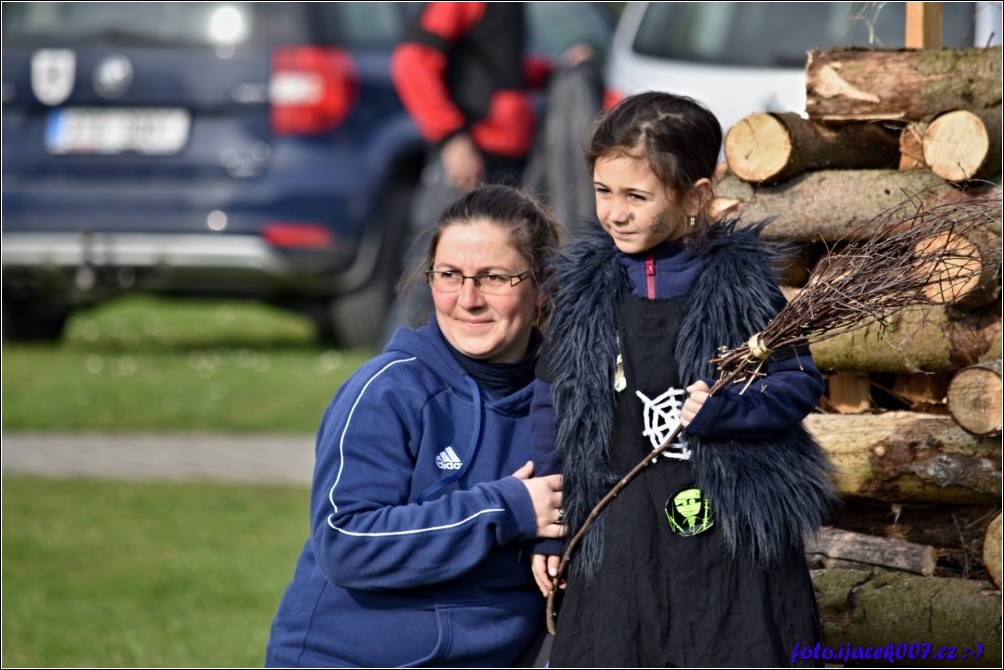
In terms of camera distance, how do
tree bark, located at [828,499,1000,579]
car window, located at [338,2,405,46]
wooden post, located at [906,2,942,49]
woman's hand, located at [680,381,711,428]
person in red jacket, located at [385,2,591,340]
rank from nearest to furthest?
woman's hand, located at [680,381,711,428], tree bark, located at [828,499,1000,579], wooden post, located at [906,2,942,49], person in red jacket, located at [385,2,591,340], car window, located at [338,2,405,46]

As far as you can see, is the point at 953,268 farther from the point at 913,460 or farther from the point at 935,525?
the point at 935,525

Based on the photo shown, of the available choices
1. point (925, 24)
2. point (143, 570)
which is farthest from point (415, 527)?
point (143, 570)

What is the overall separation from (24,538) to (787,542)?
12.4 ft

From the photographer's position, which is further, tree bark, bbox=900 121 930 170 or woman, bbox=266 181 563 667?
tree bark, bbox=900 121 930 170

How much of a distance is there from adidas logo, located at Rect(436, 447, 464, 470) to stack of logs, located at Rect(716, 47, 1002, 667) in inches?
39.0

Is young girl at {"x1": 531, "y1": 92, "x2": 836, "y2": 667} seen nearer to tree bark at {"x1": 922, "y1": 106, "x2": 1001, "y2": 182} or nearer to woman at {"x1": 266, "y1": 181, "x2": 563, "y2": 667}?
woman at {"x1": 266, "y1": 181, "x2": 563, "y2": 667}

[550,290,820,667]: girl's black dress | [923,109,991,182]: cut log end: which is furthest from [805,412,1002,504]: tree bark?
[550,290,820,667]: girl's black dress

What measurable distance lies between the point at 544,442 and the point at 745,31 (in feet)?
14.0

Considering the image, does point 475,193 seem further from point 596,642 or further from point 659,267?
point 596,642

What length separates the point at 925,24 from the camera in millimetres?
4441

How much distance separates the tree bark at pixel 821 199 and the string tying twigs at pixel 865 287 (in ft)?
1.17

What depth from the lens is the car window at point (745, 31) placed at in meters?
6.61

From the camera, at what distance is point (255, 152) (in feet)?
30.7

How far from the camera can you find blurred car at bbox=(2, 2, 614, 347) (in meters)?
9.34
